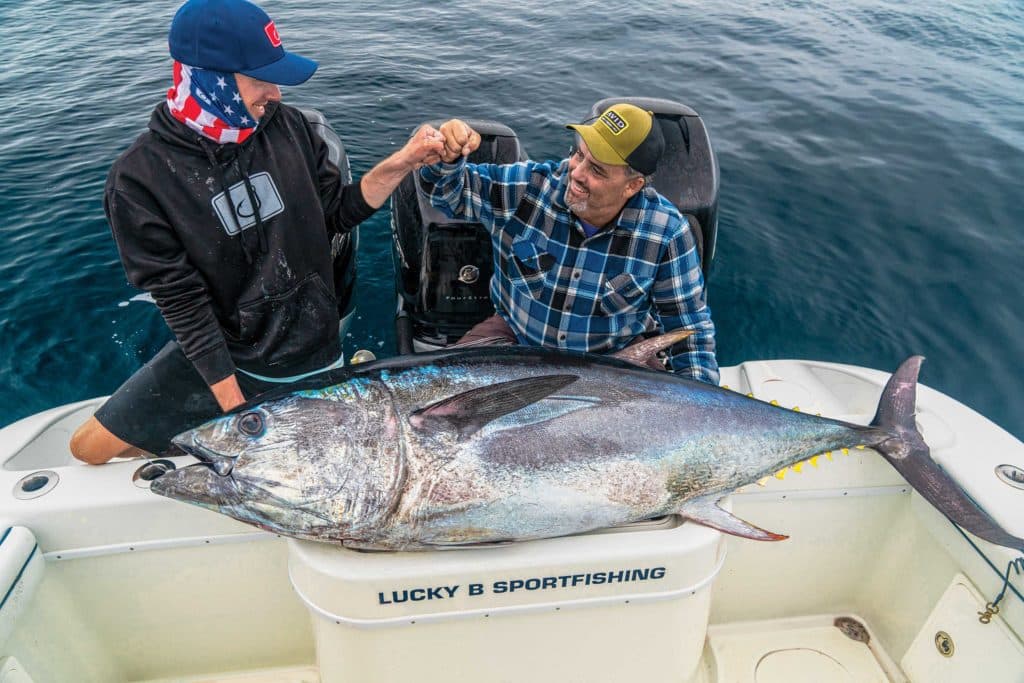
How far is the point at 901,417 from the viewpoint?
2227 mm

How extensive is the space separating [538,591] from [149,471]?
53.3 inches

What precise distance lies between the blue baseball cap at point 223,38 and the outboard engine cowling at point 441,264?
1.21 metres

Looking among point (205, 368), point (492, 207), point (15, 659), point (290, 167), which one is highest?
point (290, 167)

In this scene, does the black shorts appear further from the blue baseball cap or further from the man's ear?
the man's ear

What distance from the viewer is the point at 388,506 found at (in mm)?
1580

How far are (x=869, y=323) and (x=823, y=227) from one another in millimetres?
1565

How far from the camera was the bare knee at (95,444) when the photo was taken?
2574 millimetres

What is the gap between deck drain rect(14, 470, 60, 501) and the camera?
6.67ft

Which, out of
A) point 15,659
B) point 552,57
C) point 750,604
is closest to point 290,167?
point 15,659

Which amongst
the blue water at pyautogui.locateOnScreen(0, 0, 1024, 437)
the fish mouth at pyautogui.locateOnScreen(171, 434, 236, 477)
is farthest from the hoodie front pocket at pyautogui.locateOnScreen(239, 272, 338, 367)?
the blue water at pyautogui.locateOnScreen(0, 0, 1024, 437)

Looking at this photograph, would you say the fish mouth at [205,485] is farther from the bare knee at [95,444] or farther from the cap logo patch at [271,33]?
the cap logo patch at [271,33]

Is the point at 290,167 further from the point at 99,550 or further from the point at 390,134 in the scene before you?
the point at 390,134

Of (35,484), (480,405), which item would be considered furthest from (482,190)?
(35,484)

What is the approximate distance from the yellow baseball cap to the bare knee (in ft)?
7.47
